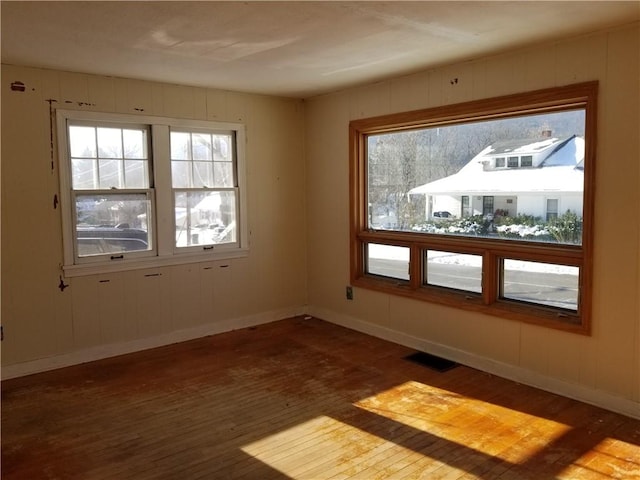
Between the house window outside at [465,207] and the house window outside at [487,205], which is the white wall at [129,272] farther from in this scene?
the house window outside at [487,205]

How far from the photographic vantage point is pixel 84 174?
174 inches

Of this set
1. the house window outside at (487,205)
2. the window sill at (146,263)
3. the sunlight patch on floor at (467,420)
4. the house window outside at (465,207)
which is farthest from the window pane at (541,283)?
the window sill at (146,263)

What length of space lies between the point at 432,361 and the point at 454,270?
803 millimetres

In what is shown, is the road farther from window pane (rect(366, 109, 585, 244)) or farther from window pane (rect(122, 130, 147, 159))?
window pane (rect(122, 130, 147, 159))

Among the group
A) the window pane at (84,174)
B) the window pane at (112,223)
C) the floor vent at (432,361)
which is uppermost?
the window pane at (84,174)

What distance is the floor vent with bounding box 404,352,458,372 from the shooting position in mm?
4199

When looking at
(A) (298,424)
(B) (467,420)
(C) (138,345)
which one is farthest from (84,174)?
(B) (467,420)

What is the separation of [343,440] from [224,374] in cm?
143

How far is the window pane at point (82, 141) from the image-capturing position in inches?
171

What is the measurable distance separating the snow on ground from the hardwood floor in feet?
2.89

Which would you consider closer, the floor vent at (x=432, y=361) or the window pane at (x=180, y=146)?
the floor vent at (x=432, y=361)

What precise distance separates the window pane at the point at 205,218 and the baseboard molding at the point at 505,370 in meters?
1.52

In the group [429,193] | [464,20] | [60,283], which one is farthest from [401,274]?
[60,283]

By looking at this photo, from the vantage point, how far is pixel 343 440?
3.03 meters
